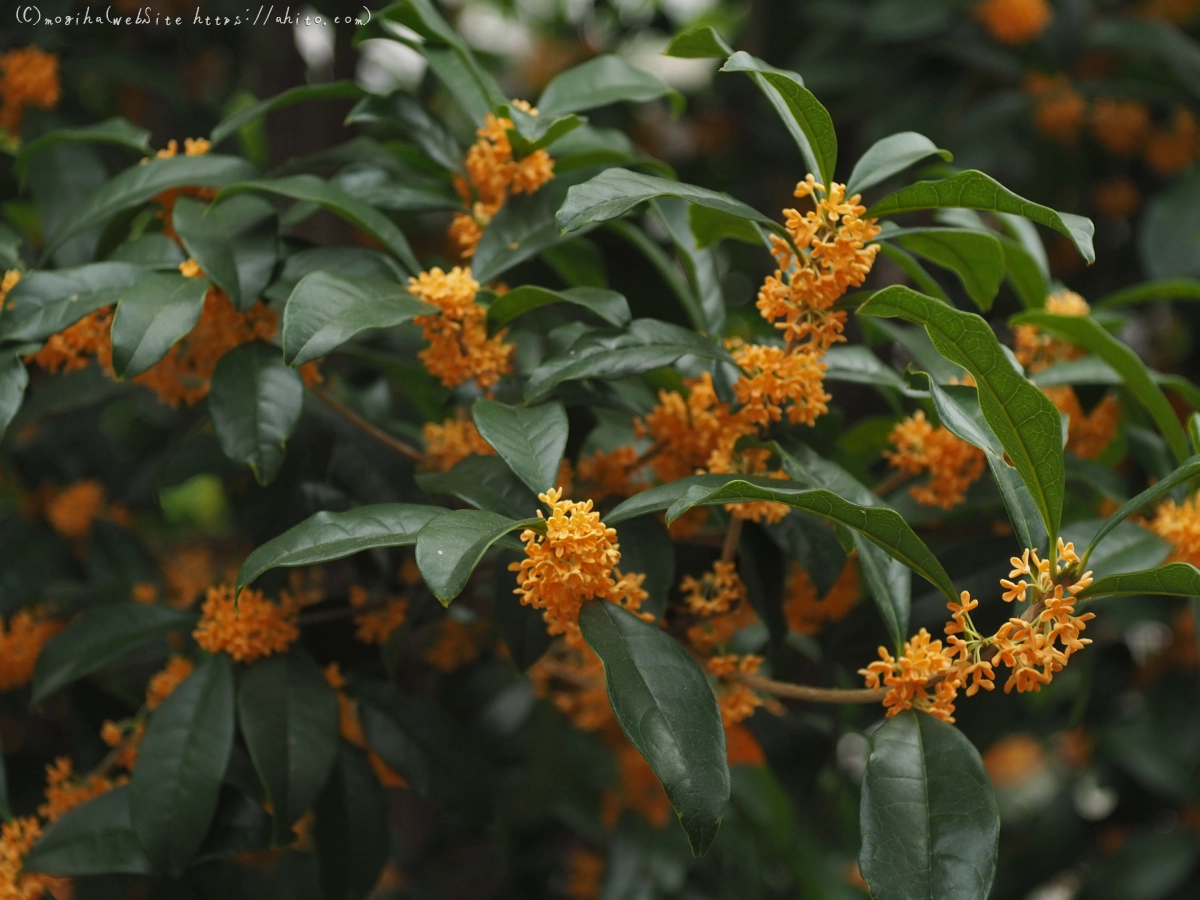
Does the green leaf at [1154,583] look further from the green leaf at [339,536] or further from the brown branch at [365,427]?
the brown branch at [365,427]

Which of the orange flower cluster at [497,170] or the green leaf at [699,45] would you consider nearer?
the green leaf at [699,45]

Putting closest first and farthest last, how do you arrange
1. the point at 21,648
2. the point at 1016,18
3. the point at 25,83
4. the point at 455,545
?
the point at 455,545 → the point at 21,648 → the point at 25,83 → the point at 1016,18

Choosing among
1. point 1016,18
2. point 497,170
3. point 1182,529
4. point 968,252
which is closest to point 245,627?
point 497,170

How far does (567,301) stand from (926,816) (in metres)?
0.39

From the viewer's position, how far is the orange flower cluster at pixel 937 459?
81 centimetres

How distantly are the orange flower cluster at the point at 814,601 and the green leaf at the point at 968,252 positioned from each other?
248mm

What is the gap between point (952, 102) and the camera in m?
1.61

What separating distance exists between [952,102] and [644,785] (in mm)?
1089

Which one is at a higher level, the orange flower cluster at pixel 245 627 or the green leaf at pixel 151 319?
the green leaf at pixel 151 319

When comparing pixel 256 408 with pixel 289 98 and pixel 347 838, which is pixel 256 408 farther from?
pixel 347 838

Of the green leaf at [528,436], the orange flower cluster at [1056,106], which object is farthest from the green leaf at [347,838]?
the orange flower cluster at [1056,106]

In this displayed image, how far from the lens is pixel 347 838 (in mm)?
881

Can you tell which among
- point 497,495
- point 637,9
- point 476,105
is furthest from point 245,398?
point 637,9

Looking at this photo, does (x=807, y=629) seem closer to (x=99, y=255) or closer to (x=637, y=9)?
(x=99, y=255)
